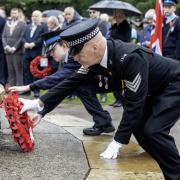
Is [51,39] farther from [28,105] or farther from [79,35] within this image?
[79,35]

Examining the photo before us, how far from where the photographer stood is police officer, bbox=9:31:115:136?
19.5ft

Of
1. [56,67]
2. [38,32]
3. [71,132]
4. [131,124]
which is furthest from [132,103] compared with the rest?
[38,32]

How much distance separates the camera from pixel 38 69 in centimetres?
1109

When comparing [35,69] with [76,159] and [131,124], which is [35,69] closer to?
[76,159]

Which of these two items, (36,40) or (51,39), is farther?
(36,40)

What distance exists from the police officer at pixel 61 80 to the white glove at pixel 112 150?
809 millimetres

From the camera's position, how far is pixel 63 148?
19.3 feet

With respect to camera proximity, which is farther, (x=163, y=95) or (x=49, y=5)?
(x=49, y=5)

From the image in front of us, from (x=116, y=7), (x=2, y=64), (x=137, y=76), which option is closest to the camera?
(x=137, y=76)

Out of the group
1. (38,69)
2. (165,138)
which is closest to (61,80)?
(165,138)

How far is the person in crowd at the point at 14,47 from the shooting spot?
495 inches

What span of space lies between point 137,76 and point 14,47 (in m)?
8.43

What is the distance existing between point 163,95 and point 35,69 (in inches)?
242

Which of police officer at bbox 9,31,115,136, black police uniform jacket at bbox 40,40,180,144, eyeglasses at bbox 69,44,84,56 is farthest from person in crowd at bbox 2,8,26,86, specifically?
eyeglasses at bbox 69,44,84,56
